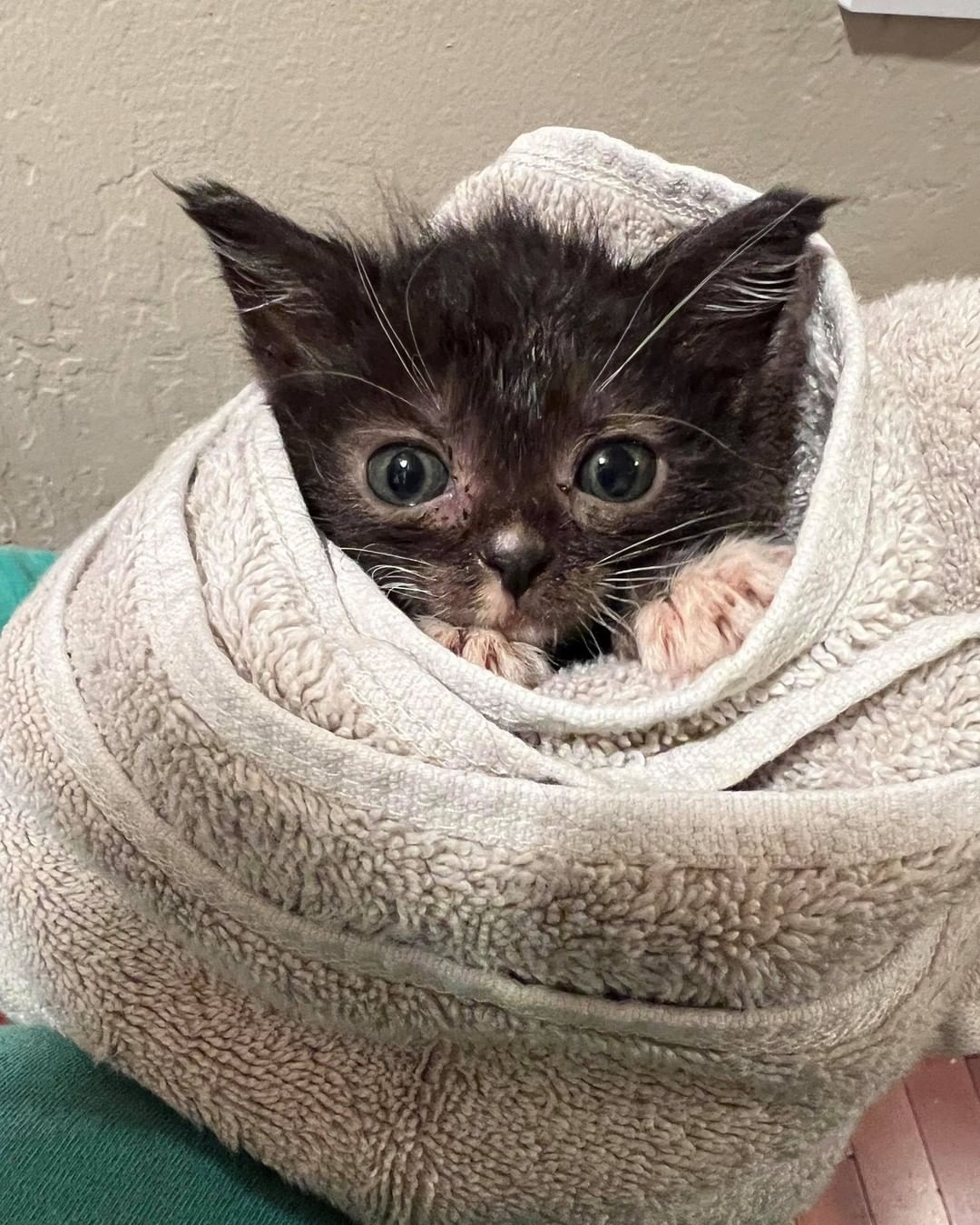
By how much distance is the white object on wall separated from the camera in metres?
1.12

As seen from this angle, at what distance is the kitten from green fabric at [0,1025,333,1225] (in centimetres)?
44

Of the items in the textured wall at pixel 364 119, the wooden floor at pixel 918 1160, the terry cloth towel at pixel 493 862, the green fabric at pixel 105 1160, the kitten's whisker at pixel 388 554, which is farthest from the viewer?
the wooden floor at pixel 918 1160

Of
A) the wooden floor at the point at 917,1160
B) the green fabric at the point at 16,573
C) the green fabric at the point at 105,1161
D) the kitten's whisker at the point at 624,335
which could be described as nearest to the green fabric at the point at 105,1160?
the green fabric at the point at 105,1161

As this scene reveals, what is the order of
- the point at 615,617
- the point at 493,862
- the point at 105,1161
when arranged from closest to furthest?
1. the point at 493,862
2. the point at 105,1161
3. the point at 615,617

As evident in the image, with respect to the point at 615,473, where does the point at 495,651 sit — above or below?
below

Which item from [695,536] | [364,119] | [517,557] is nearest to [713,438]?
[695,536]

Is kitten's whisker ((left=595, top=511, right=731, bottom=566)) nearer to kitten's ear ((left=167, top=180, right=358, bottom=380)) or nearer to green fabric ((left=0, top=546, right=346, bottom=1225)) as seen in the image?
kitten's ear ((left=167, top=180, right=358, bottom=380))

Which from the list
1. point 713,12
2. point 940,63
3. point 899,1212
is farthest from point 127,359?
point 899,1212

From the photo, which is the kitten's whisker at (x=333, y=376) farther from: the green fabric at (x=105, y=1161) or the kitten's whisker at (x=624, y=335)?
the green fabric at (x=105, y=1161)

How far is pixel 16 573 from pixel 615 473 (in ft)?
2.68

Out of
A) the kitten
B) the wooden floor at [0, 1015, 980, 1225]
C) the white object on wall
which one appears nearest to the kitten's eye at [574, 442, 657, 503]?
the kitten

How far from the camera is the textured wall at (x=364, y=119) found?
3.56ft

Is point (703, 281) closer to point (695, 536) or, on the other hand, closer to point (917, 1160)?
point (695, 536)

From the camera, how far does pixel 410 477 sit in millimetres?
812
